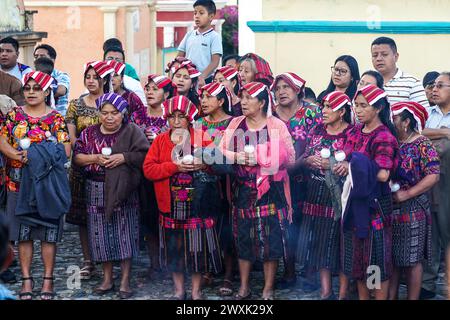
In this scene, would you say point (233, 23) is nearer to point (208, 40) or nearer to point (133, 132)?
point (208, 40)

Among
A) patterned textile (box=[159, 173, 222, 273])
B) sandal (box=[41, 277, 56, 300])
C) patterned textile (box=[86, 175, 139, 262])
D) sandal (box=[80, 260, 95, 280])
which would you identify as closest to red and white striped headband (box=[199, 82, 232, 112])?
patterned textile (box=[159, 173, 222, 273])

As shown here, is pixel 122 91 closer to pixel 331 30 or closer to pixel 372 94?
pixel 372 94

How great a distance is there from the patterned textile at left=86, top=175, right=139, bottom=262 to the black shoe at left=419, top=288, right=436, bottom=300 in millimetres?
2268

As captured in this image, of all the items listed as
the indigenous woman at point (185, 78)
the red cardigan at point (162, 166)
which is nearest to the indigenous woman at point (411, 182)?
the red cardigan at point (162, 166)

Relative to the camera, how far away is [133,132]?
26.7 feet

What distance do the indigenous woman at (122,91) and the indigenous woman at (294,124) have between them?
1.16 m

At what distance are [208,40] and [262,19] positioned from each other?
1.22m

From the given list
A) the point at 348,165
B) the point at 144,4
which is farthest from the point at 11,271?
the point at 144,4

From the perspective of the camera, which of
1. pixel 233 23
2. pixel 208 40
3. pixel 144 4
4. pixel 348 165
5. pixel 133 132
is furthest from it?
pixel 233 23

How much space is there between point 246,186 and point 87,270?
170cm

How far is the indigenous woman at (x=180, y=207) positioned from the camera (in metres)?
7.86

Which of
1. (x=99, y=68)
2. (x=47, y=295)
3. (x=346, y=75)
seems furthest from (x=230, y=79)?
(x=47, y=295)

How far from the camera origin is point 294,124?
835 centimetres

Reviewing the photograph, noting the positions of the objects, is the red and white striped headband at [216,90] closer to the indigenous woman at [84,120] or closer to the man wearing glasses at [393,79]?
the indigenous woman at [84,120]
